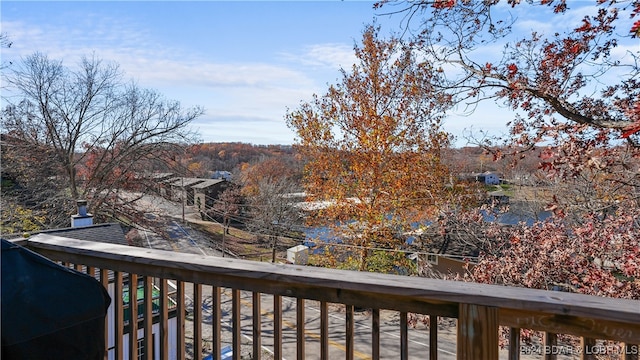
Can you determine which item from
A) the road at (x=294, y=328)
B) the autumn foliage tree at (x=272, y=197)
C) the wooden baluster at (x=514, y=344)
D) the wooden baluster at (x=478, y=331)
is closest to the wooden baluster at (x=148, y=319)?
the road at (x=294, y=328)

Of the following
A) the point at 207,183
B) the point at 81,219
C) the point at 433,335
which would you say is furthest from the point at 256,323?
the point at 207,183

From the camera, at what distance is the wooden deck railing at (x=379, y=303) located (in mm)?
1011

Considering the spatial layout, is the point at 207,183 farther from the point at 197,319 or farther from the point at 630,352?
the point at 630,352

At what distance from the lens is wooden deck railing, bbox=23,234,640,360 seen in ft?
3.32

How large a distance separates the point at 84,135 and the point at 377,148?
976cm

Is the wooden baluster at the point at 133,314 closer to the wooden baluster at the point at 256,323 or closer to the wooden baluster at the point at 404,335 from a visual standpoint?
the wooden baluster at the point at 256,323

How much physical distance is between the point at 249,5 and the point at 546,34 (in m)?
3.43

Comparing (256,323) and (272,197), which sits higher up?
(256,323)

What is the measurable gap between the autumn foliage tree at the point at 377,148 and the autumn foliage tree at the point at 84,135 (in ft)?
19.4

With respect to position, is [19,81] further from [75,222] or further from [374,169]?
→ [374,169]

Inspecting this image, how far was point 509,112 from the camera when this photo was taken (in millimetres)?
4793

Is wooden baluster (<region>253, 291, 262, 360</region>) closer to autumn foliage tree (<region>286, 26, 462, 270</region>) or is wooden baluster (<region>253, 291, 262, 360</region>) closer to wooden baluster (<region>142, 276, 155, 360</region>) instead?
wooden baluster (<region>142, 276, 155, 360</region>)

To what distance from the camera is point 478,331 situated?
3.66ft

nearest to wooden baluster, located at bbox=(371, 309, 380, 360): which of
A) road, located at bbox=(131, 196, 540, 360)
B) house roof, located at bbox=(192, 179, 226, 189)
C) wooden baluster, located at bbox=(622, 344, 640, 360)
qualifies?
wooden baluster, located at bbox=(622, 344, 640, 360)
